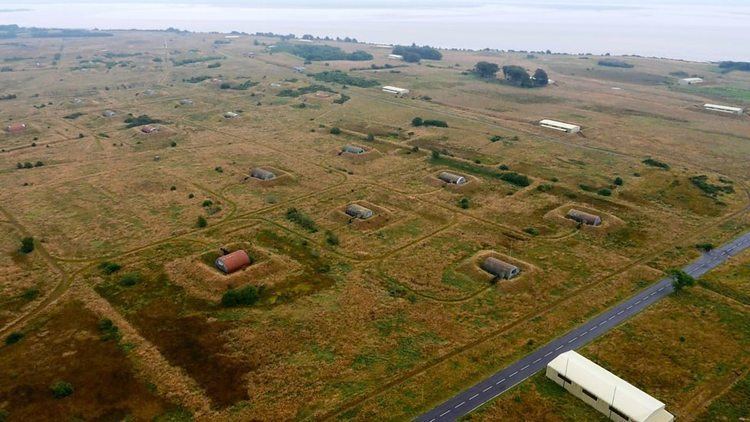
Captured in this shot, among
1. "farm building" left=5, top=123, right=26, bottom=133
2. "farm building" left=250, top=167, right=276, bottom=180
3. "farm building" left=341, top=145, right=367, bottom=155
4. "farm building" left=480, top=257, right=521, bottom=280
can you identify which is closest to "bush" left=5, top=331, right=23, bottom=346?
"farm building" left=250, top=167, right=276, bottom=180

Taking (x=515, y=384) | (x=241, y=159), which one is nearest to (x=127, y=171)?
(x=241, y=159)

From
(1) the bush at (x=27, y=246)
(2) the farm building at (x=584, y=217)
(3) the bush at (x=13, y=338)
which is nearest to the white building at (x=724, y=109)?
(2) the farm building at (x=584, y=217)

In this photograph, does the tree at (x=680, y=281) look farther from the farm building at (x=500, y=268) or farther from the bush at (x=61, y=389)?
the bush at (x=61, y=389)

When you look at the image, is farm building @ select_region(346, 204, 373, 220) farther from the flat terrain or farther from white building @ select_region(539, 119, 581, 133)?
white building @ select_region(539, 119, 581, 133)

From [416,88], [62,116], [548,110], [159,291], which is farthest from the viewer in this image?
[416,88]

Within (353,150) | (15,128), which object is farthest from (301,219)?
(15,128)

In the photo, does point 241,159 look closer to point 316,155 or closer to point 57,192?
point 316,155

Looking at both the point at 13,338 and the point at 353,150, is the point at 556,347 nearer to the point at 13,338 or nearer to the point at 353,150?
the point at 13,338
